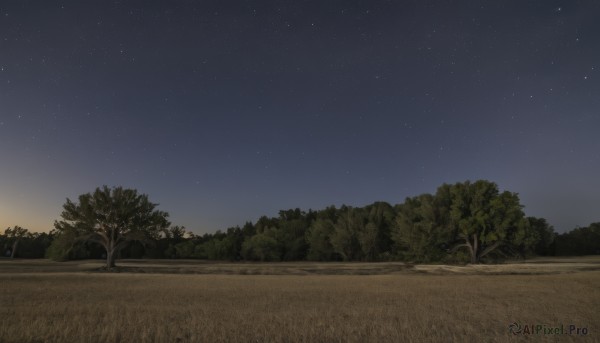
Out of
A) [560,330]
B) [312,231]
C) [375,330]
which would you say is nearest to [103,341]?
[375,330]

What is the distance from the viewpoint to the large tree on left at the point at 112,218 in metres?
61.2

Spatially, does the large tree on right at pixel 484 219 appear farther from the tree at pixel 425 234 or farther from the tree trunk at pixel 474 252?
the tree at pixel 425 234

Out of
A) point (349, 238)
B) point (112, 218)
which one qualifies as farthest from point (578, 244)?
point (112, 218)

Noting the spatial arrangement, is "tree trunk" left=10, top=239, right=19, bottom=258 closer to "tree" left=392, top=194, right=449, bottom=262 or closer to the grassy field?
"tree" left=392, top=194, right=449, bottom=262

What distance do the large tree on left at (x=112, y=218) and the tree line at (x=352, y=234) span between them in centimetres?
14

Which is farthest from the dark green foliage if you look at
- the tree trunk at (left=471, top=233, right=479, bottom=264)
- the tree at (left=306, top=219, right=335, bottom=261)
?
the tree at (left=306, top=219, right=335, bottom=261)

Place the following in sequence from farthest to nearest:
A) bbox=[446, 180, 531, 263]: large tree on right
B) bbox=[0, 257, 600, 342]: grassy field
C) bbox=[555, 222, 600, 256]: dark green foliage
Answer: bbox=[555, 222, 600, 256]: dark green foliage, bbox=[446, 180, 531, 263]: large tree on right, bbox=[0, 257, 600, 342]: grassy field

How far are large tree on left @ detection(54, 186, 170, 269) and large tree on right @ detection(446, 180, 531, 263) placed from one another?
5159 cm

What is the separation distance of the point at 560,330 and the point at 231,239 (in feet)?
333

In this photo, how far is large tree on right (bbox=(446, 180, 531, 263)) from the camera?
234 ft

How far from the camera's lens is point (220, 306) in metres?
18.6

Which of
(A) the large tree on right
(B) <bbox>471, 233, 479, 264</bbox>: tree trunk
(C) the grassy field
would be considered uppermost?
(A) the large tree on right

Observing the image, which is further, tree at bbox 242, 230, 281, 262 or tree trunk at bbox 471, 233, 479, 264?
tree at bbox 242, 230, 281, 262

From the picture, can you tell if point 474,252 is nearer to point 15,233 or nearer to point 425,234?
point 425,234
